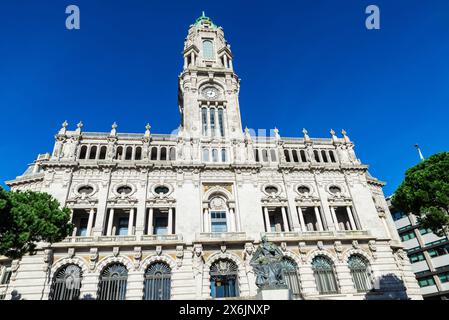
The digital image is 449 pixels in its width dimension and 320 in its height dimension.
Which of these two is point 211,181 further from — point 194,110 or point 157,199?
point 194,110

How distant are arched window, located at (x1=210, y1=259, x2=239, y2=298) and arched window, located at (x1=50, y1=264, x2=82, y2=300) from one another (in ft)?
40.6

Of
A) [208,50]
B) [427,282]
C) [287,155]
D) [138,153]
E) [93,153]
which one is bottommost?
[427,282]

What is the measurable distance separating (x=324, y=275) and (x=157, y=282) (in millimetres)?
16932

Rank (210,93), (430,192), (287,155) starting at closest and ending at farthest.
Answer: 1. (430,192)
2. (287,155)
3. (210,93)

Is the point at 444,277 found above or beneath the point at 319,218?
beneath

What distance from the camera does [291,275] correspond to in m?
30.1

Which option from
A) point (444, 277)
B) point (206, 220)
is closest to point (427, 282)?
point (444, 277)

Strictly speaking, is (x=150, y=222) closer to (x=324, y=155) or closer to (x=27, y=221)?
(x=27, y=221)

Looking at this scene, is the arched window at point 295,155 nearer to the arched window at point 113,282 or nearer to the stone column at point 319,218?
the stone column at point 319,218

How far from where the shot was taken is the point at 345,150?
3953cm

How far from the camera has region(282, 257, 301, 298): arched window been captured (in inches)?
1153
